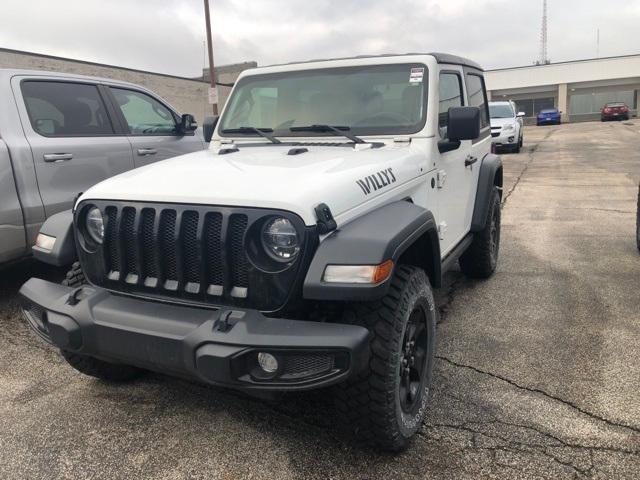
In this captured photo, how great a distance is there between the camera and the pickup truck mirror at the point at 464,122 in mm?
3322

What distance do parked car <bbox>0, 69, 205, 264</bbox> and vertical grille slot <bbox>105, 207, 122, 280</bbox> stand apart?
2.09 m

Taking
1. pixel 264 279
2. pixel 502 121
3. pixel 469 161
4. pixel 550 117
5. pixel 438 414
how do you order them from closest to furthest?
1. pixel 264 279
2. pixel 438 414
3. pixel 469 161
4. pixel 502 121
5. pixel 550 117

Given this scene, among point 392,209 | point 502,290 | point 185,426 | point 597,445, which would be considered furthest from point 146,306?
point 502,290

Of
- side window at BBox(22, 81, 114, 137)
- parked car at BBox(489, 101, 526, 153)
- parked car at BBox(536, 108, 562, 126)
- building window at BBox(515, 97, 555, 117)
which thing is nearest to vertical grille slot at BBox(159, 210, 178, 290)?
side window at BBox(22, 81, 114, 137)

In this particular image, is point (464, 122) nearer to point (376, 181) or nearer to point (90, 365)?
point (376, 181)

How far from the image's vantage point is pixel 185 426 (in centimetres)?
282

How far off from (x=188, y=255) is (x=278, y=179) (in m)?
0.53

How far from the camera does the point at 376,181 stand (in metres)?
2.74

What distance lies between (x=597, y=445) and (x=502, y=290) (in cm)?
234

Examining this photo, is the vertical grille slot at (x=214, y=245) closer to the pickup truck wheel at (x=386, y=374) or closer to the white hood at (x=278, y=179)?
the white hood at (x=278, y=179)

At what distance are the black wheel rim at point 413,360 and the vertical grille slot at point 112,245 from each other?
1384 mm

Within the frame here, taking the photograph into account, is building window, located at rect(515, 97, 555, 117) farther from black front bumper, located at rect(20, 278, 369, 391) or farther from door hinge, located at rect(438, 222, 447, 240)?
black front bumper, located at rect(20, 278, 369, 391)

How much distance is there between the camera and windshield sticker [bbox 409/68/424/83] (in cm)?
354

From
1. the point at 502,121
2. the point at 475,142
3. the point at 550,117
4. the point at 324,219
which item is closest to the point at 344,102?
the point at 475,142
